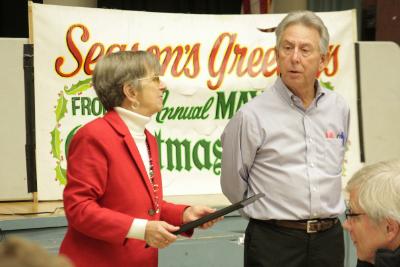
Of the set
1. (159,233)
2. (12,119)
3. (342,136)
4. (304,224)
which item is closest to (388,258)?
(159,233)

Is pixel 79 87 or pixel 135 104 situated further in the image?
pixel 79 87

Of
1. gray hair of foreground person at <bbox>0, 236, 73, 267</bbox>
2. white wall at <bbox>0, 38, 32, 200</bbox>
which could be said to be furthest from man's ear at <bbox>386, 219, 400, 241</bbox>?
white wall at <bbox>0, 38, 32, 200</bbox>

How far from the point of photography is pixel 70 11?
12.2 feet

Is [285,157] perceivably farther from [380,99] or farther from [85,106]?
[380,99]

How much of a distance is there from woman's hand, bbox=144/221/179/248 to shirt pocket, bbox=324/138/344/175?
89 cm

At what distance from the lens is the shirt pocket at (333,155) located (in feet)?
→ 8.56

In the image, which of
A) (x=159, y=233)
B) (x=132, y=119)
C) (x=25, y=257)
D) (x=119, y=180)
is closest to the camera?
(x=25, y=257)

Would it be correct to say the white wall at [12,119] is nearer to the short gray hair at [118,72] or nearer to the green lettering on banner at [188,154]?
the green lettering on banner at [188,154]

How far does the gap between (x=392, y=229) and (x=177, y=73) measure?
241 cm

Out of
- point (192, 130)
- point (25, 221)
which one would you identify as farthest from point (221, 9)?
point (25, 221)

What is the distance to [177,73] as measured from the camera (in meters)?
3.97

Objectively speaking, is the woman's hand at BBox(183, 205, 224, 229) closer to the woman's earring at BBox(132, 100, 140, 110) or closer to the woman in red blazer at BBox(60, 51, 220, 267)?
the woman in red blazer at BBox(60, 51, 220, 267)

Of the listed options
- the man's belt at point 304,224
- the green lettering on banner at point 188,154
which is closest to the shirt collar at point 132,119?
the man's belt at point 304,224

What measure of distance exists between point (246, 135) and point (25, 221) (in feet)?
5.13
